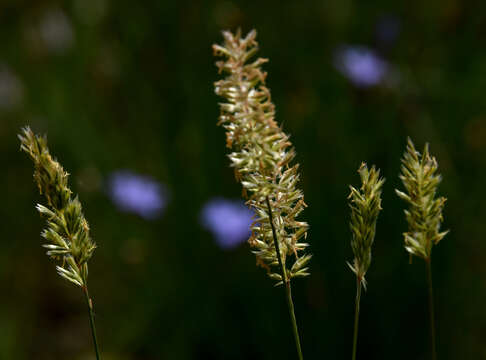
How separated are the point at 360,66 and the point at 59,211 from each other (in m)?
1.79

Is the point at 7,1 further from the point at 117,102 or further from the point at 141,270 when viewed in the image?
the point at 141,270

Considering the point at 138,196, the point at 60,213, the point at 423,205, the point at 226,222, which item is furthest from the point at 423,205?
the point at 138,196

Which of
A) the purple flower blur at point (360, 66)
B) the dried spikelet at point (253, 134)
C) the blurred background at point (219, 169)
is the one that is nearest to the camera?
the dried spikelet at point (253, 134)

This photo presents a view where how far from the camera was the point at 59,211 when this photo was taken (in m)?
0.42

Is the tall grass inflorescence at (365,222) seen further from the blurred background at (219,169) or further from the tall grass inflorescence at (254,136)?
the blurred background at (219,169)

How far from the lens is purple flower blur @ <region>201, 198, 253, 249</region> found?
170 cm

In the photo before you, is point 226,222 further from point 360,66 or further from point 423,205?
point 423,205

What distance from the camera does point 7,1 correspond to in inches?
117

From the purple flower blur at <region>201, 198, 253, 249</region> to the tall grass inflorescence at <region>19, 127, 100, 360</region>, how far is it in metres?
1.24

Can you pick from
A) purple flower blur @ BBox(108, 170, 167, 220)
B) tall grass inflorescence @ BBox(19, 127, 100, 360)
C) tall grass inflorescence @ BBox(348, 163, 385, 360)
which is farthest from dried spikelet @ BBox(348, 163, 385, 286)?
purple flower blur @ BBox(108, 170, 167, 220)

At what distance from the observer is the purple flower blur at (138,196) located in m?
1.91

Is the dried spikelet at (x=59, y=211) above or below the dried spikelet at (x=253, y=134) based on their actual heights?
below

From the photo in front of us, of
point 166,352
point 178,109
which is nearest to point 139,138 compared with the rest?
point 178,109

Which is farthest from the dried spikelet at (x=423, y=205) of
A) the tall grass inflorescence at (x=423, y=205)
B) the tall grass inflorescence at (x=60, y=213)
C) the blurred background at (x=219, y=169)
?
the blurred background at (x=219, y=169)
